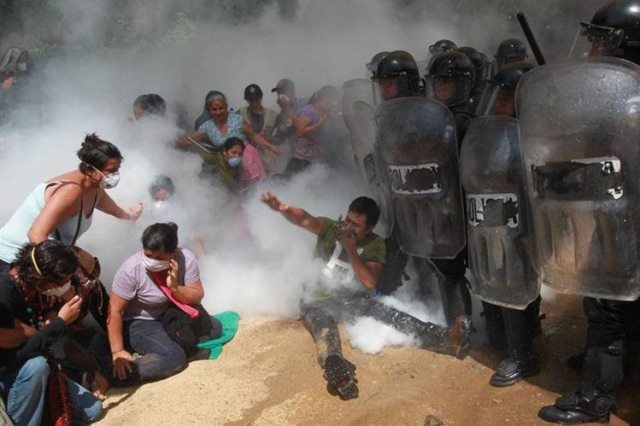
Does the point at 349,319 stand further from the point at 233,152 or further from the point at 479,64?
the point at 479,64

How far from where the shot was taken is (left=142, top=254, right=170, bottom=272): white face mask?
4.11 metres

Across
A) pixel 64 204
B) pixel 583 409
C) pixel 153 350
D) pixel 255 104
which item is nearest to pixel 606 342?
pixel 583 409

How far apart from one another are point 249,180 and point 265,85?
4.79 m

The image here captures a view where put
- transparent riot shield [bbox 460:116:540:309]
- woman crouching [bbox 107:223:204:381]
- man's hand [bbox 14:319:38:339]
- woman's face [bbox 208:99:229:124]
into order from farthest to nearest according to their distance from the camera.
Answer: woman's face [bbox 208:99:229:124], woman crouching [bbox 107:223:204:381], man's hand [bbox 14:319:38:339], transparent riot shield [bbox 460:116:540:309]

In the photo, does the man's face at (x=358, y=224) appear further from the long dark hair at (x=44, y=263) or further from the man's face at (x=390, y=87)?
the long dark hair at (x=44, y=263)

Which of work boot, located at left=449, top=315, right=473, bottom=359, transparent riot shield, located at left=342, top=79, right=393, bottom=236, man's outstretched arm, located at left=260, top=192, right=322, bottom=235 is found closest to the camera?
work boot, located at left=449, top=315, right=473, bottom=359

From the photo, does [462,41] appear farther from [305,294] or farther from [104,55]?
[305,294]

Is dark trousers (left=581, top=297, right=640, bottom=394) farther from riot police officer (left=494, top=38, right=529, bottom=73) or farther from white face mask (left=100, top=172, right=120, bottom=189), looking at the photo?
riot police officer (left=494, top=38, right=529, bottom=73)

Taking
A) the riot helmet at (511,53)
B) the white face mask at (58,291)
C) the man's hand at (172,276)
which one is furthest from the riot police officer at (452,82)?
the white face mask at (58,291)

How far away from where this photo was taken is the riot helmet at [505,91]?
3369mm

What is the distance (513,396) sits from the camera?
3.42 metres

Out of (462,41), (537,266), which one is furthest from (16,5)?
(537,266)

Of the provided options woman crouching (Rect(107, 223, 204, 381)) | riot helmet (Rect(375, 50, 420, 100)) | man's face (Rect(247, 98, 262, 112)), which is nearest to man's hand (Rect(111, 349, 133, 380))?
woman crouching (Rect(107, 223, 204, 381))

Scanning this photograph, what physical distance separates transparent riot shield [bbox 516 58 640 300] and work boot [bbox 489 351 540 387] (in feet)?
2.31
